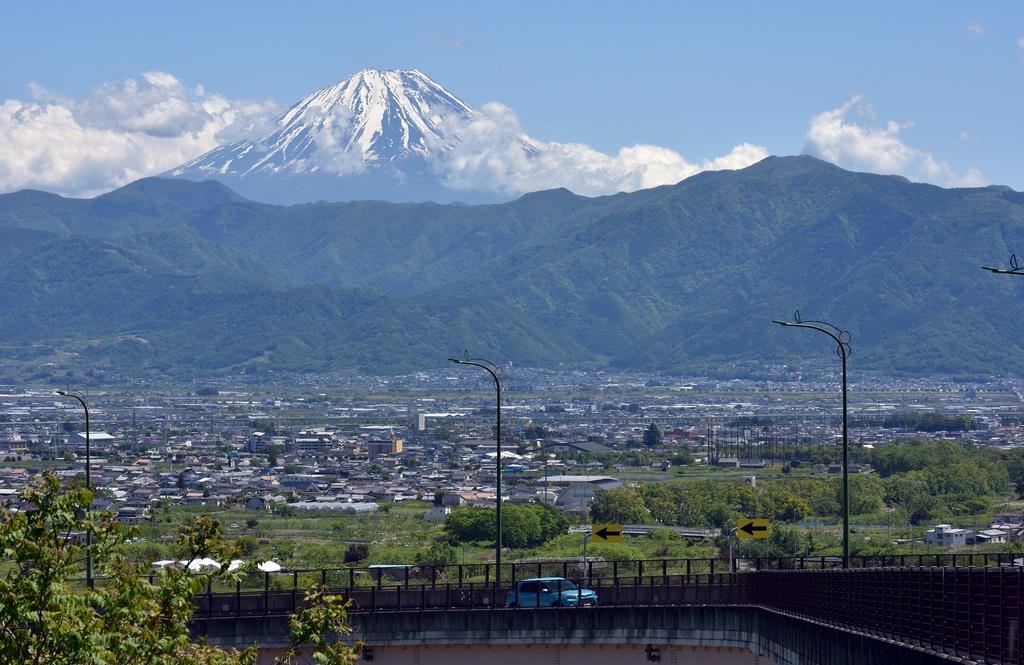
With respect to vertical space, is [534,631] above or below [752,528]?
below

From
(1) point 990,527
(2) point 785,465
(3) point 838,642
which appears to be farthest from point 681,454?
(3) point 838,642

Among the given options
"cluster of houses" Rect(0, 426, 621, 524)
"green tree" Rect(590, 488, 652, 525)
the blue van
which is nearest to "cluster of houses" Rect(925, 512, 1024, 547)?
"green tree" Rect(590, 488, 652, 525)

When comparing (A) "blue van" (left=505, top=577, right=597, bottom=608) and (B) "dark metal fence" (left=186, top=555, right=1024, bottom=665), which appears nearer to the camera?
(B) "dark metal fence" (left=186, top=555, right=1024, bottom=665)

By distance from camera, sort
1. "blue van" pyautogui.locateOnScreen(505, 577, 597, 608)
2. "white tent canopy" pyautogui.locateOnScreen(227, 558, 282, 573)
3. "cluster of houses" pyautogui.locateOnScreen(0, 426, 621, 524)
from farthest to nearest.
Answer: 1. "cluster of houses" pyautogui.locateOnScreen(0, 426, 621, 524)
2. "blue van" pyautogui.locateOnScreen(505, 577, 597, 608)
3. "white tent canopy" pyautogui.locateOnScreen(227, 558, 282, 573)

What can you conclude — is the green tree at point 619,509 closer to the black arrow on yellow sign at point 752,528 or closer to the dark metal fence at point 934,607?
the black arrow on yellow sign at point 752,528

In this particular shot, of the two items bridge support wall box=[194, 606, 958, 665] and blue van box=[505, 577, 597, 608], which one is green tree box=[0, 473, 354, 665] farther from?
blue van box=[505, 577, 597, 608]

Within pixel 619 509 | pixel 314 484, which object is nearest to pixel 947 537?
pixel 619 509

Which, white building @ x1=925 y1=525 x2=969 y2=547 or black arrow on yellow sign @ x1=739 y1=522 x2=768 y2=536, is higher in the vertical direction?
black arrow on yellow sign @ x1=739 y1=522 x2=768 y2=536

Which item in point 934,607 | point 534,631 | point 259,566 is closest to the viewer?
point 934,607

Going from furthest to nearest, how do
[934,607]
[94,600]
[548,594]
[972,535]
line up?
[972,535] < [548,594] < [934,607] < [94,600]

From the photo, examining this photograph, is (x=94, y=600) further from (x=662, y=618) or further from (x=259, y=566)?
(x=662, y=618)

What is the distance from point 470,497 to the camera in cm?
14200

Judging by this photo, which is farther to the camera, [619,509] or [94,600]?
[619,509]

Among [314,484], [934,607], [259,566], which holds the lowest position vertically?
[314,484]
